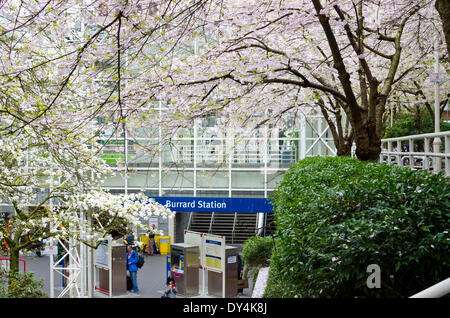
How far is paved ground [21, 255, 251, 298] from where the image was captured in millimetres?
15438

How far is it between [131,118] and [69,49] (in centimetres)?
142

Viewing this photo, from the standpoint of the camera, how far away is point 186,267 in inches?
593

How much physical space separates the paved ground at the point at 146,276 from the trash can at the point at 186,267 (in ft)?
1.37

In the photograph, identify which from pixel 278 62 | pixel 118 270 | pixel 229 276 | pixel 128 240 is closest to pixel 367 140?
pixel 278 62

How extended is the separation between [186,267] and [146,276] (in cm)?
376

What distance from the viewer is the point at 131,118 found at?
26.0 feet

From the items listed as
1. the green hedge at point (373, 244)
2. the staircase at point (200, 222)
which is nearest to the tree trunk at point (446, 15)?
the green hedge at point (373, 244)

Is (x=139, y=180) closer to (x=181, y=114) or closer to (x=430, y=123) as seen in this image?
(x=430, y=123)

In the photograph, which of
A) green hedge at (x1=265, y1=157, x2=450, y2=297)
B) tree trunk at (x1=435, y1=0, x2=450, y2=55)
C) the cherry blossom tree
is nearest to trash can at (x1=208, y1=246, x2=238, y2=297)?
the cherry blossom tree

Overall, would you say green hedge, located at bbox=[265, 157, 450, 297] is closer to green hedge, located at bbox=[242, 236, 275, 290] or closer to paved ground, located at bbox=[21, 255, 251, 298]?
green hedge, located at bbox=[242, 236, 275, 290]

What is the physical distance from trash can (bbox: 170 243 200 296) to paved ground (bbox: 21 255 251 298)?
0.42 meters

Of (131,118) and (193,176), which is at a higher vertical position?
(131,118)
